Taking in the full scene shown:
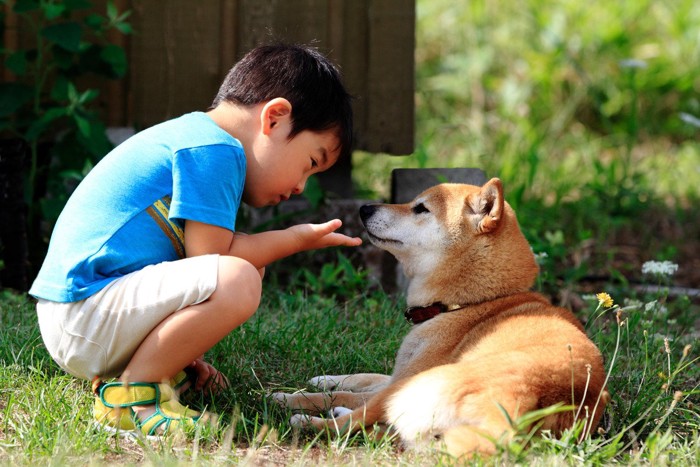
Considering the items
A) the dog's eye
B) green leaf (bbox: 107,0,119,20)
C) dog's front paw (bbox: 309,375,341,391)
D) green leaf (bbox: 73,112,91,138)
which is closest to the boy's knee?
dog's front paw (bbox: 309,375,341,391)

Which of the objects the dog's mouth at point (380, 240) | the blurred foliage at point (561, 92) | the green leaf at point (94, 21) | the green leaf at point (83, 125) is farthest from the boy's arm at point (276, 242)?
the blurred foliage at point (561, 92)

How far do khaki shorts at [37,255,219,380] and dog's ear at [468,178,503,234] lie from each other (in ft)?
3.26

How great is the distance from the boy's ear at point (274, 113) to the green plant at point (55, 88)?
1527 mm

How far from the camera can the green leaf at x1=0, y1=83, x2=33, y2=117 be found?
4172 mm

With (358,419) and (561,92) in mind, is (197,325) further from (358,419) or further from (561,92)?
(561,92)

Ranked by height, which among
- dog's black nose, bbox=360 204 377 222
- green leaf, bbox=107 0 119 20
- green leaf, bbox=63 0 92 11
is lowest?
dog's black nose, bbox=360 204 377 222

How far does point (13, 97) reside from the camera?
13.9 feet

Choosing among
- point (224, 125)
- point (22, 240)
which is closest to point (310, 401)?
point (224, 125)

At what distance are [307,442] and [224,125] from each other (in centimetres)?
103

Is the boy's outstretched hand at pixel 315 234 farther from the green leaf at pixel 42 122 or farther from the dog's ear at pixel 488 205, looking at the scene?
→ the green leaf at pixel 42 122

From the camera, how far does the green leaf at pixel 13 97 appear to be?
13.7 feet

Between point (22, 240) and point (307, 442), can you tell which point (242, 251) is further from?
point (22, 240)

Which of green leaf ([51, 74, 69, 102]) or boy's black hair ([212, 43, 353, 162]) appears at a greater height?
boy's black hair ([212, 43, 353, 162])

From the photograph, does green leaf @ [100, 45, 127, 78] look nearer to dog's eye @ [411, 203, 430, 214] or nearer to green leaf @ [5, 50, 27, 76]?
green leaf @ [5, 50, 27, 76]
